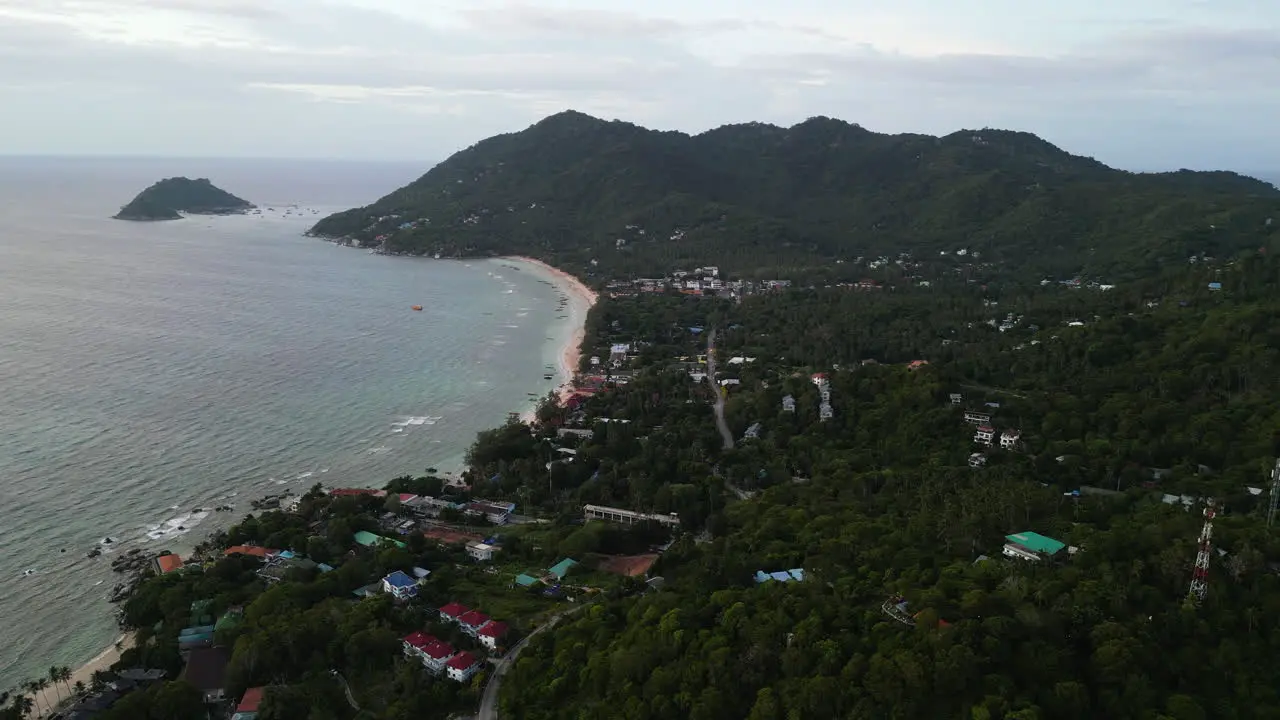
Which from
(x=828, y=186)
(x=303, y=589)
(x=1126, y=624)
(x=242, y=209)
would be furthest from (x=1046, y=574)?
(x=242, y=209)

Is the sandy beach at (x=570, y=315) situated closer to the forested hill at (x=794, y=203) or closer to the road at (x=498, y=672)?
the forested hill at (x=794, y=203)

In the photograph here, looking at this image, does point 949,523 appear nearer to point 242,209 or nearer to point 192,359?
point 192,359

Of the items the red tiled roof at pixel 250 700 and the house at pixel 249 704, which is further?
the red tiled roof at pixel 250 700

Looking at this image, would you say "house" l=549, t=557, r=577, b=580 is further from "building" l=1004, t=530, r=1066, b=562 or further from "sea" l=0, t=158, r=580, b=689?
"building" l=1004, t=530, r=1066, b=562

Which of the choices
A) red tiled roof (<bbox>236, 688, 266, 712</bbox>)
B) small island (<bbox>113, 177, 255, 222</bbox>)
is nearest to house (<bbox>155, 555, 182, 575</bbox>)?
red tiled roof (<bbox>236, 688, 266, 712</bbox>)

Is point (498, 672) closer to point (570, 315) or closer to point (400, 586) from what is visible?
point (400, 586)

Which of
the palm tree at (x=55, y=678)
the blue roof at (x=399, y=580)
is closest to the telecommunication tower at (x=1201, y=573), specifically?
the blue roof at (x=399, y=580)
